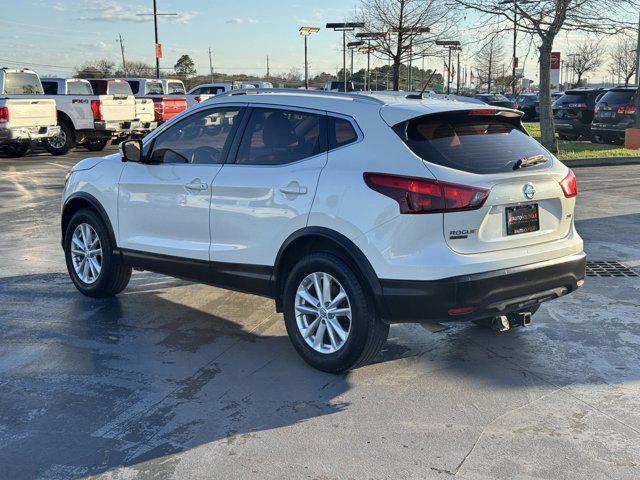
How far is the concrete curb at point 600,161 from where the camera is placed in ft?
59.1

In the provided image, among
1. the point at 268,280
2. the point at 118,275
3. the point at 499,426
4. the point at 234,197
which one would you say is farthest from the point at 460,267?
the point at 118,275

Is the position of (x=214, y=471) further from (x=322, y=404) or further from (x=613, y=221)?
(x=613, y=221)

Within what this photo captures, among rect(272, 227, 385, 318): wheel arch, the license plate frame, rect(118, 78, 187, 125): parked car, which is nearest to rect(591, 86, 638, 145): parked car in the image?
rect(118, 78, 187, 125): parked car

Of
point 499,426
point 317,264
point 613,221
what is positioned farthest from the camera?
point 613,221

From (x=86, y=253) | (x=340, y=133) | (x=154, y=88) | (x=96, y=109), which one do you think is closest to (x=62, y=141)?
(x=96, y=109)

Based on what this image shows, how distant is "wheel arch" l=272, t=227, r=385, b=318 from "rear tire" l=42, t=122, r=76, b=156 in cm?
1731

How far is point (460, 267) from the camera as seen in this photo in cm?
414

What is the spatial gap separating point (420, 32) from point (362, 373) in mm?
27209

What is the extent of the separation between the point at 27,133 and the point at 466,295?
54.1 feet

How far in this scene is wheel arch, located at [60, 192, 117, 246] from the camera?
20.3 feet

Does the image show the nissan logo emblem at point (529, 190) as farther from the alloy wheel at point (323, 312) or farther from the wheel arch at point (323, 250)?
the alloy wheel at point (323, 312)

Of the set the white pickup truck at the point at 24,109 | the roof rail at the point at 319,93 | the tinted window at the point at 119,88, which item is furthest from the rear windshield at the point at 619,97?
the roof rail at the point at 319,93

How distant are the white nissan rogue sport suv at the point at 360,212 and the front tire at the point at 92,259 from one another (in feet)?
2.26

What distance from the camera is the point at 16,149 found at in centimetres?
2016
